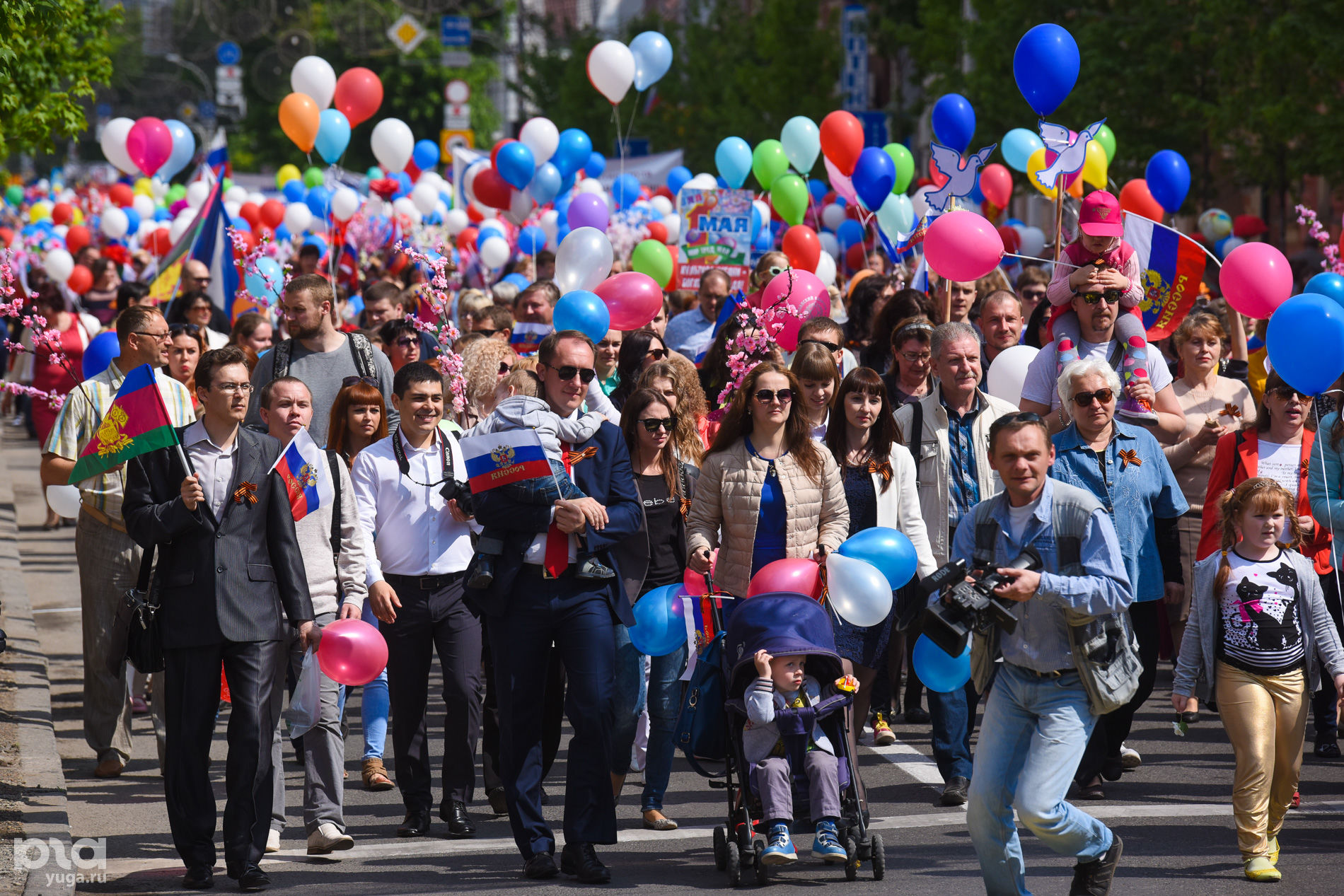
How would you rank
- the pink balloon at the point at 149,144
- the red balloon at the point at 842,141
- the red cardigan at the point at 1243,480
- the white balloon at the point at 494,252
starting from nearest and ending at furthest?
the red cardigan at the point at 1243,480 < the red balloon at the point at 842,141 < the white balloon at the point at 494,252 < the pink balloon at the point at 149,144

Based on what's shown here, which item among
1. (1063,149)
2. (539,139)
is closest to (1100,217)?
(1063,149)

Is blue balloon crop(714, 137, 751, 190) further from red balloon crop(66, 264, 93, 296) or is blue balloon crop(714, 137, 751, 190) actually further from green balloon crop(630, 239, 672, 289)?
red balloon crop(66, 264, 93, 296)

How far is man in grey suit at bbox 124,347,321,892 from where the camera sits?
6.22 metres

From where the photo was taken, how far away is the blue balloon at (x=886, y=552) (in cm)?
676

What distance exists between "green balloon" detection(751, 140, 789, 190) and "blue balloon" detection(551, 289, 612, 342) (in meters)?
8.07

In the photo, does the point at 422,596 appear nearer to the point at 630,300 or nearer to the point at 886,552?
the point at 886,552

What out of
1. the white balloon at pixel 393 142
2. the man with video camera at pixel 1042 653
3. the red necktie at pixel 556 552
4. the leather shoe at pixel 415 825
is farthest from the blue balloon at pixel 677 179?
the man with video camera at pixel 1042 653

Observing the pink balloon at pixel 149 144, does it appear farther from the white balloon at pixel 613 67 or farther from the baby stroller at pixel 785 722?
the baby stroller at pixel 785 722

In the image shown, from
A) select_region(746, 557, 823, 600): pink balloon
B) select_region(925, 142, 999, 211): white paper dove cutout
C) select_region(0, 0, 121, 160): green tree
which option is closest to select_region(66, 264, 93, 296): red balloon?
select_region(0, 0, 121, 160): green tree

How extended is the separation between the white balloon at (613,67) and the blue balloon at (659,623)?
10.3 metres

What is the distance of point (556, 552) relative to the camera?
253 inches

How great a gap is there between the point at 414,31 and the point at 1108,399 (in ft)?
102

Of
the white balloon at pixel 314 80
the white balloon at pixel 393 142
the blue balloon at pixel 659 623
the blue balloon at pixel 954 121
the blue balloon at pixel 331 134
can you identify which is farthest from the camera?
the white balloon at pixel 393 142

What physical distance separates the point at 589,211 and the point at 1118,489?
7746 millimetres
